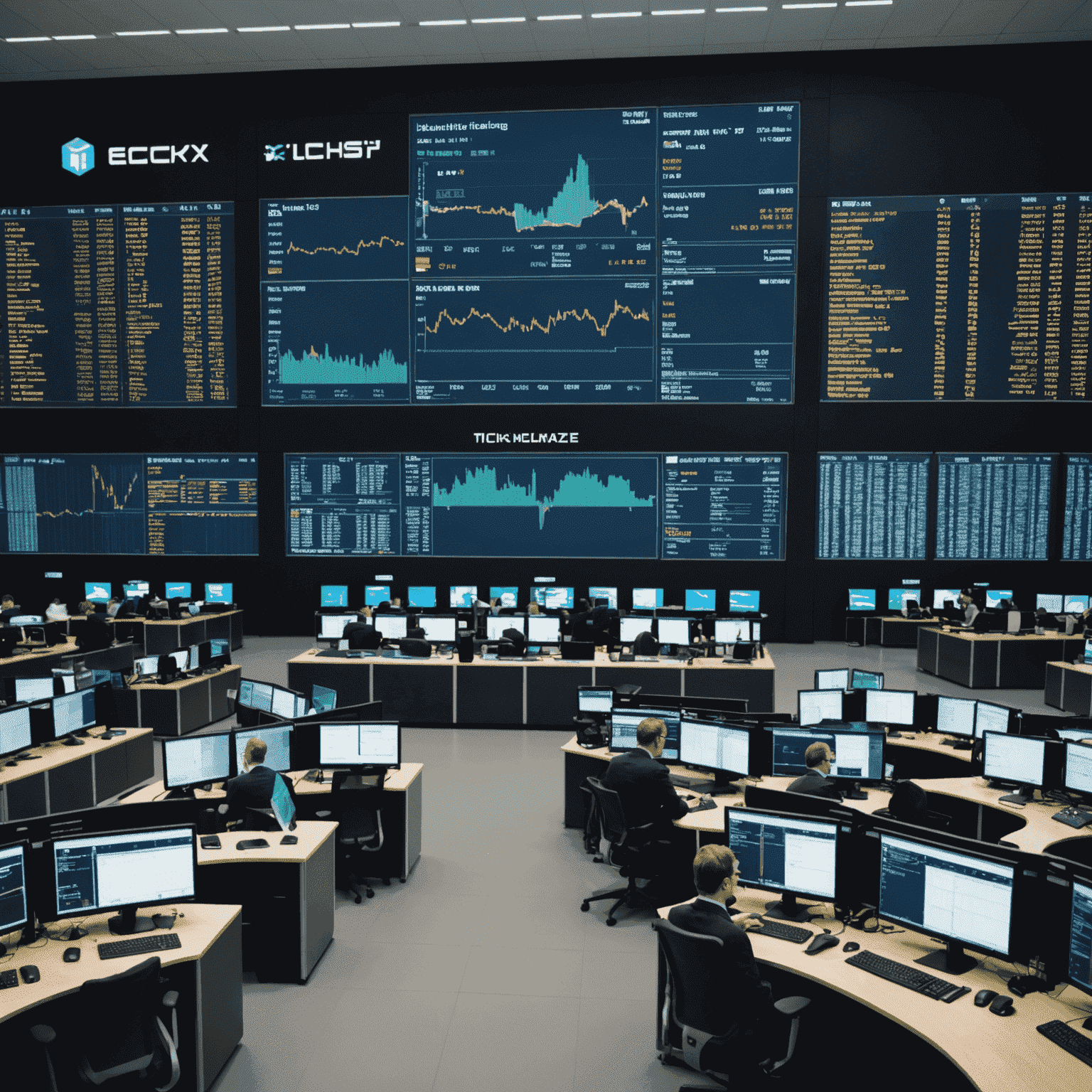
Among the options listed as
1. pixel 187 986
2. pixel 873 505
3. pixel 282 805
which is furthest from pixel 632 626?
pixel 187 986

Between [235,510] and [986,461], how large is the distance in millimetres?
10713

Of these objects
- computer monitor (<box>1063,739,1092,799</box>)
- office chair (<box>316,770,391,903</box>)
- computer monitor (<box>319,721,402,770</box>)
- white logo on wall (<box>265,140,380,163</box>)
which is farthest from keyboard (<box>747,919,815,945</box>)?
white logo on wall (<box>265,140,380,163</box>)

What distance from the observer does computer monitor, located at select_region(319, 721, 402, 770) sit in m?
5.76

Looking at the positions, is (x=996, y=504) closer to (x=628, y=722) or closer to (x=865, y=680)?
(x=865, y=680)

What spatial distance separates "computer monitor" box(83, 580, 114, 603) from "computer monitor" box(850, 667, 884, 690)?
35.7ft

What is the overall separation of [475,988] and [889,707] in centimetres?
365

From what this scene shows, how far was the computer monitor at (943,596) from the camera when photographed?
12.2m

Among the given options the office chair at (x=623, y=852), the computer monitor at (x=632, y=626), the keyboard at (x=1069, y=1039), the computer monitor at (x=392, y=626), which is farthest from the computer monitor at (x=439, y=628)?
the keyboard at (x=1069, y=1039)

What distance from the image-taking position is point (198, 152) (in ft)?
41.9

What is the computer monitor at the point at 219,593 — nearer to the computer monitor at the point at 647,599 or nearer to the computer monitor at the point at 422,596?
the computer monitor at the point at 422,596

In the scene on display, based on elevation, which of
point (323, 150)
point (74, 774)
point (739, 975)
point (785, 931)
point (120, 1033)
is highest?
point (323, 150)

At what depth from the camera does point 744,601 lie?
→ 39.8ft

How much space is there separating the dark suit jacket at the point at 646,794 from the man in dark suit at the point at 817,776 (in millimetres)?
649

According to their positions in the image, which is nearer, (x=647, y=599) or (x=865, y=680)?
(x=865, y=680)
